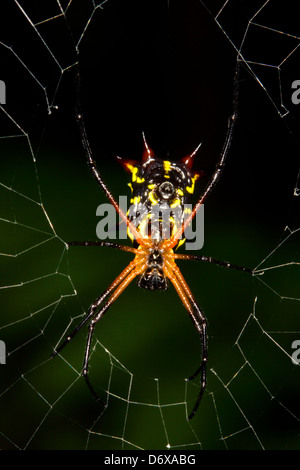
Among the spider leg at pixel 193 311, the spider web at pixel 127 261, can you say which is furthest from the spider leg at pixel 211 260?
the spider web at pixel 127 261

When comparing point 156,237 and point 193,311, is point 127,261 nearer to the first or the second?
point 156,237

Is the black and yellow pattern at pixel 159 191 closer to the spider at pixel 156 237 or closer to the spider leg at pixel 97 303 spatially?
the spider at pixel 156 237

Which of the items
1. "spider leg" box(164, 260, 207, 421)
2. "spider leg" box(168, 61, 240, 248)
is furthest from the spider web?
"spider leg" box(168, 61, 240, 248)

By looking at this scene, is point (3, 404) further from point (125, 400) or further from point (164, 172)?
point (164, 172)

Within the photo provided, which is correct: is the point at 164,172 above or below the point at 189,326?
above

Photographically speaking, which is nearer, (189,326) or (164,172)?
(164,172)

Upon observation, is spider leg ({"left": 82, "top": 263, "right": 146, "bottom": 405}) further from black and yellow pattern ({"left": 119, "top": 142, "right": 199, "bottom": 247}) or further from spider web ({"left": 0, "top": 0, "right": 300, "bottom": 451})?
black and yellow pattern ({"left": 119, "top": 142, "right": 199, "bottom": 247})

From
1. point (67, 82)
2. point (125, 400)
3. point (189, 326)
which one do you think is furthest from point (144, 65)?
point (125, 400)
